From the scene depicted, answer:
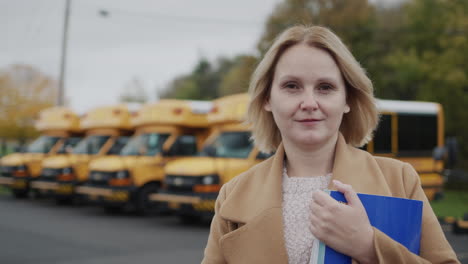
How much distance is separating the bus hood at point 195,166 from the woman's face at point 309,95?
32.1 feet

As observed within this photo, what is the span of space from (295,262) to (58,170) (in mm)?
15957

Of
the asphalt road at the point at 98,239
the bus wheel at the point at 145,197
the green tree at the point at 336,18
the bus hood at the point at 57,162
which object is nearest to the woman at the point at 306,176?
the asphalt road at the point at 98,239

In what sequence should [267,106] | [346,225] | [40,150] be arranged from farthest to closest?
[40,150] < [267,106] < [346,225]

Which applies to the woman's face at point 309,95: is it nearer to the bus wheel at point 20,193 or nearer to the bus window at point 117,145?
the bus window at point 117,145

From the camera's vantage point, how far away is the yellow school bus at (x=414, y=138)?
14.9 meters

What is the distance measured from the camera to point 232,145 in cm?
1212

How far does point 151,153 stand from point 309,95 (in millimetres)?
→ 12839

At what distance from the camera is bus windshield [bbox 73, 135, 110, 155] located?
1734 centimetres

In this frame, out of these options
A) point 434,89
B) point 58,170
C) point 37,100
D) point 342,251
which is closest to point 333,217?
point 342,251

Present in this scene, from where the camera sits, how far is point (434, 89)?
2288cm

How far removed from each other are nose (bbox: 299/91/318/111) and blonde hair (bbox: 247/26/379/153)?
0.50 ft

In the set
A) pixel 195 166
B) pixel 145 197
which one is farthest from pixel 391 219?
pixel 145 197

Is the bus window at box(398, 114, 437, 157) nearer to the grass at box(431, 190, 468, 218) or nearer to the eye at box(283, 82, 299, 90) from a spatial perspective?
the grass at box(431, 190, 468, 218)

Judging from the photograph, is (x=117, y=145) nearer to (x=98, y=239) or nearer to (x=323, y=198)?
(x=98, y=239)
